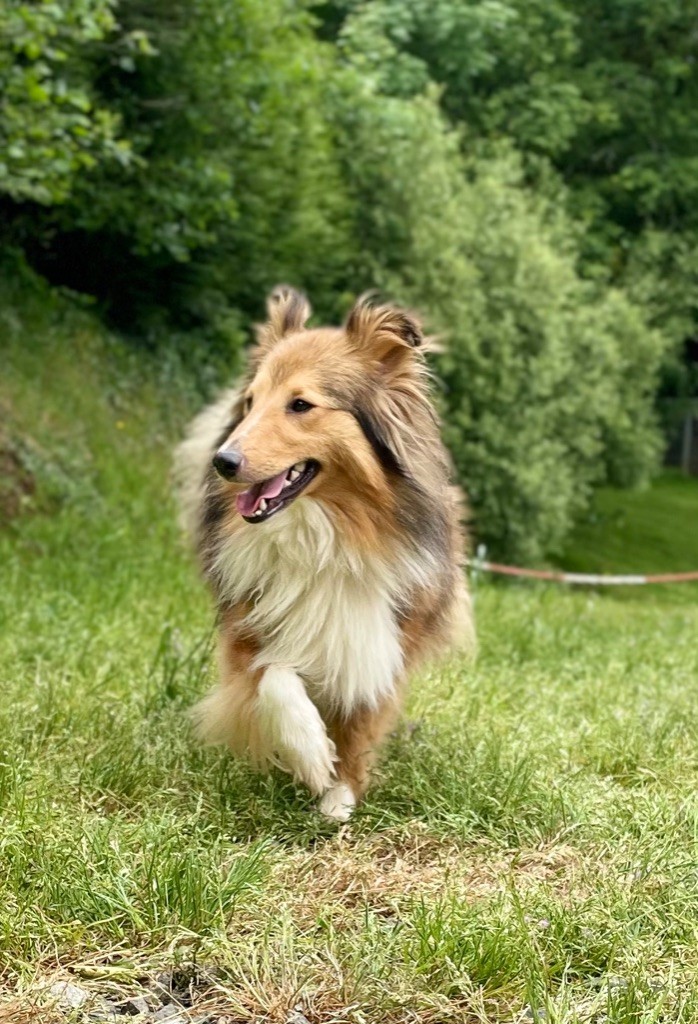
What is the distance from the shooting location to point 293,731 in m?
3.31

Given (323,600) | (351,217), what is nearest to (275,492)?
(323,600)

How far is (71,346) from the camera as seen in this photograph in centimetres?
1121

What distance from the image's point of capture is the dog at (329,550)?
3357 millimetres

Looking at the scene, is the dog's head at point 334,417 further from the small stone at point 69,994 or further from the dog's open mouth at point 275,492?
the small stone at point 69,994

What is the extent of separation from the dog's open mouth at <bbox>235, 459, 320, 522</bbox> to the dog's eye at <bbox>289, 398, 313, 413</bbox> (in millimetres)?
147

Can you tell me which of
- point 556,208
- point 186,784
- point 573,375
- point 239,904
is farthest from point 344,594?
point 556,208

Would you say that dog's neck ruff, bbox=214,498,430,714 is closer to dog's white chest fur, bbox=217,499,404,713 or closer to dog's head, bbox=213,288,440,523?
dog's white chest fur, bbox=217,499,404,713

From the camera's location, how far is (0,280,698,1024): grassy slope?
7.91 ft

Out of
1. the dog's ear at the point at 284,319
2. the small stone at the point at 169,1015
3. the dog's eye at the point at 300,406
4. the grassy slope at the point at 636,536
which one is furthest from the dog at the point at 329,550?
the grassy slope at the point at 636,536

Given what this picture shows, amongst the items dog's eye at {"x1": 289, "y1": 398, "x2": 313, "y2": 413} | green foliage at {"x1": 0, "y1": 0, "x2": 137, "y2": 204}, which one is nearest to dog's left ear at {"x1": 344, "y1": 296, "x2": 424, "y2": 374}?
dog's eye at {"x1": 289, "y1": 398, "x2": 313, "y2": 413}

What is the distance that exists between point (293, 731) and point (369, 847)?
38 cm

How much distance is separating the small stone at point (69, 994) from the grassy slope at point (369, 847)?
0.11 ft

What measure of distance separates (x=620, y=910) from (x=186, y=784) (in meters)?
1.37

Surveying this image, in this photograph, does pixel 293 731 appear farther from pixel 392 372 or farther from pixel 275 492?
pixel 392 372
